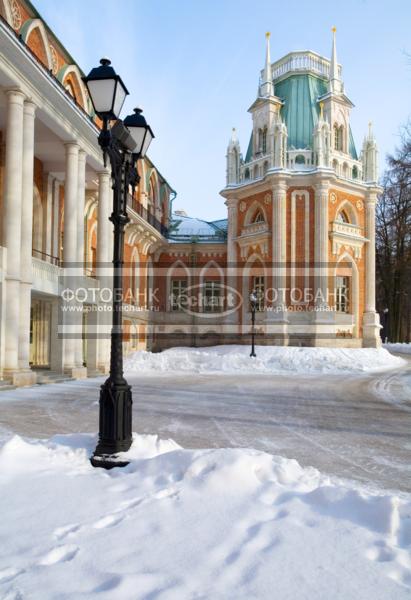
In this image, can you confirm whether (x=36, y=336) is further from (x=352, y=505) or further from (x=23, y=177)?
(x=352, y=505)

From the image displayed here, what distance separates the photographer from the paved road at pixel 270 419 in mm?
5732

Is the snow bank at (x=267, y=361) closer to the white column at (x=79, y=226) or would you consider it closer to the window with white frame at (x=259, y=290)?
the window with white frame at (x=259, y=290)

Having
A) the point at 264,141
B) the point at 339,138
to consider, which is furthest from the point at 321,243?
the point at 264,141

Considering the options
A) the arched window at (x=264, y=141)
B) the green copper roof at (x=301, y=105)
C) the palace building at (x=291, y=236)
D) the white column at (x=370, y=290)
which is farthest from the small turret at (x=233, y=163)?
the white column at (x=370, y=290)

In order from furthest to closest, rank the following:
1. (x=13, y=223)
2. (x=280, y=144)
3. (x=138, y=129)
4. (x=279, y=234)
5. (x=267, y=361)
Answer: (x=280, y=144) → (x=279, y=234) → (x=267, y=361) → (x=13, y=223) → (x=138, y=129)

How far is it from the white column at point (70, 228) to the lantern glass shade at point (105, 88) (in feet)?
37.0

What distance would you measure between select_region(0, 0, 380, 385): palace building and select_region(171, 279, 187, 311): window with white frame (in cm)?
7

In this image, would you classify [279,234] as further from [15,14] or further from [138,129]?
[138,129]

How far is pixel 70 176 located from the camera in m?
15.8

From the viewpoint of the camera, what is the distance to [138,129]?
18.8 feet

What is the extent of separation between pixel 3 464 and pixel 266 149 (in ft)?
84.4

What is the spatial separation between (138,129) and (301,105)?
24.9 meters

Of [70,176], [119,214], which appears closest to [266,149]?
[70,176]

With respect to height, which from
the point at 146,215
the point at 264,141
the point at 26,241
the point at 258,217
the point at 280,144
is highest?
the point at 264,141
